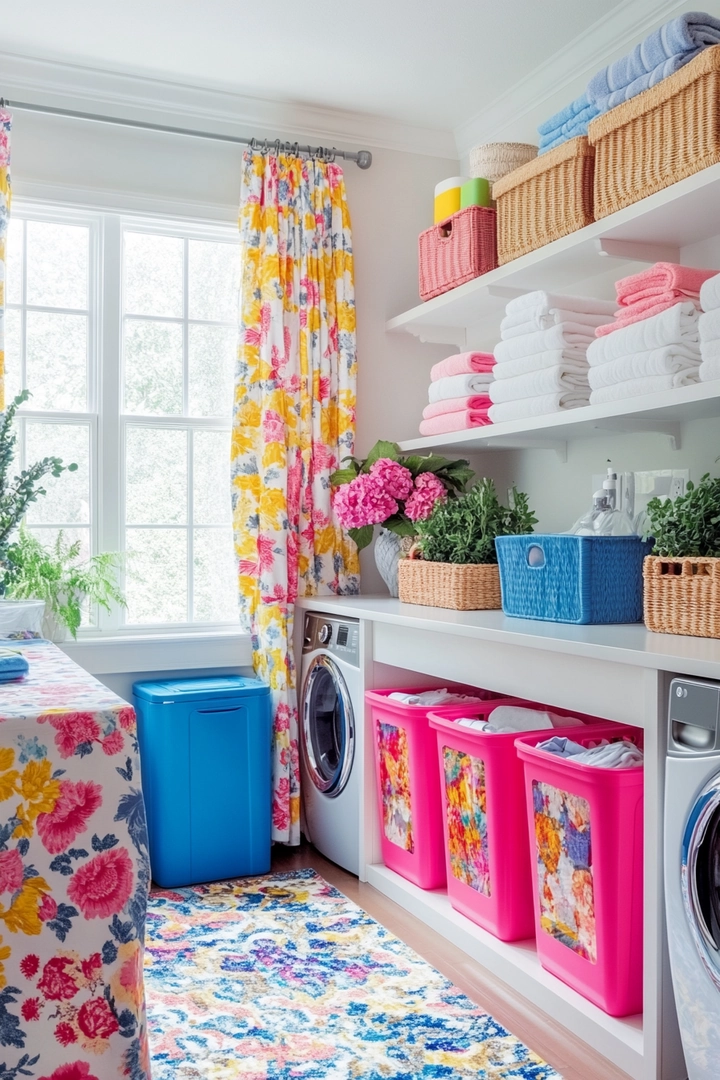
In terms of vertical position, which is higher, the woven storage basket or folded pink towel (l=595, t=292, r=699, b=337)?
the woven storage basket

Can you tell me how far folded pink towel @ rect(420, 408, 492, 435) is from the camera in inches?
123

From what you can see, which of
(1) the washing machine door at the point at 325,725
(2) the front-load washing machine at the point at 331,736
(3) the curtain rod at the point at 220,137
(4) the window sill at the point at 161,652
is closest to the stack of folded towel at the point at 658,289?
(2) the front-load washing machine at the point at 331,736

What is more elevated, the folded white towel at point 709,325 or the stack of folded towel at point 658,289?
the stack of folded towel at point 658,289

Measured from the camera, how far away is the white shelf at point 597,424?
2172mm

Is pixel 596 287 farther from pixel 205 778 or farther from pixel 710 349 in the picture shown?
pixel 205 778

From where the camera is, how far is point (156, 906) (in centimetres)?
286

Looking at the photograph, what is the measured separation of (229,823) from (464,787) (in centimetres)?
99

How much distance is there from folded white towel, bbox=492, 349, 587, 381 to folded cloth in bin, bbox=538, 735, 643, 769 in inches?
41.2

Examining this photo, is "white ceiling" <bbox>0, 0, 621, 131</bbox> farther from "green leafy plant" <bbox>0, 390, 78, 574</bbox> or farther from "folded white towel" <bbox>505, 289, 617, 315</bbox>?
"green leafy plant" <bbox>0, 390, 78, 574</bbox>

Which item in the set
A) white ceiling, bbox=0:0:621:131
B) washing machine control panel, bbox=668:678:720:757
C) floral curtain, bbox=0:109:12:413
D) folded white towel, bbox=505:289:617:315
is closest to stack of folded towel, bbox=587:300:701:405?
folded white towel, bbox=505:289:617:315

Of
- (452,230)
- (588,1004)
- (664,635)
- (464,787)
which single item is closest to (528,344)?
(452,230)

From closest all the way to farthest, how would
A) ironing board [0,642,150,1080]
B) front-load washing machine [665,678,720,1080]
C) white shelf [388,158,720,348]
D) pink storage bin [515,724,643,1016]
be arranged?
ironing board [0,642,150,1080], front-load washing machine [665,678,720,1080], pink storage bin [515,724,643,1016], white shelf [388,158,720,348]

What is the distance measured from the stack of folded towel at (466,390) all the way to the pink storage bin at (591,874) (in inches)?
50.9

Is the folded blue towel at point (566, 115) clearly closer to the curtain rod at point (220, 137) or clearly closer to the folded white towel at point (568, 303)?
the folded white towel at point (568, 303)
